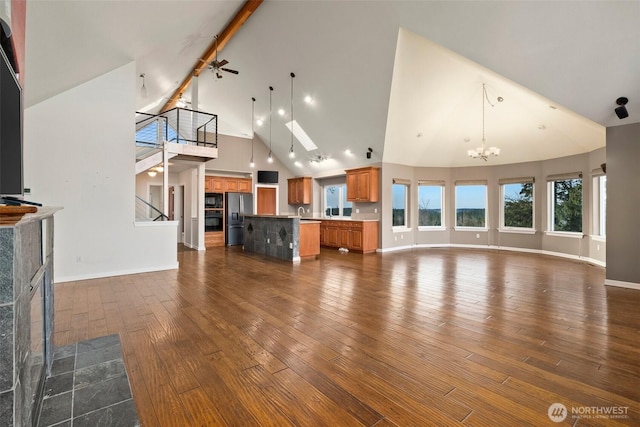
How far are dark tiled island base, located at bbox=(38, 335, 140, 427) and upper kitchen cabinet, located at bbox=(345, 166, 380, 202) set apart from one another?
6.89 metres

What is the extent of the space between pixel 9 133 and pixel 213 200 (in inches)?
315

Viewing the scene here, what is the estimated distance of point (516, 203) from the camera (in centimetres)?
859

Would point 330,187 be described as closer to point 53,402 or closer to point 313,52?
point 313,52

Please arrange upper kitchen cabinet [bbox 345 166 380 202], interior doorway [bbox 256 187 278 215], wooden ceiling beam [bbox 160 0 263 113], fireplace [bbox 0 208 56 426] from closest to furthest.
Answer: fireplace [bbox 0 208 56 426]
wooden ceiling beam [bbox 160 0 263 113]
upper kitchen cabinet [bbox 345 166 380 202]
interior doorway [bbox 256 187 278 215]

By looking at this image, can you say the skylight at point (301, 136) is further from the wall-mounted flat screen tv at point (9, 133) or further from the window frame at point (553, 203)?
the wall-mounted flat screen tv at point (9, 133)

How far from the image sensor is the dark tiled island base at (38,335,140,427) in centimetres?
175

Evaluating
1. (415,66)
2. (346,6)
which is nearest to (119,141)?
(346,6)

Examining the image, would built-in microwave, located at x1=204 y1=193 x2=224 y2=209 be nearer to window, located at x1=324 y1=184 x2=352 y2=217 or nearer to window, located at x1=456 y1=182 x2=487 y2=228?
window, located at x1=324 y1=184 x2=352 y2=217

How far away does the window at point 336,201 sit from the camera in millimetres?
10227

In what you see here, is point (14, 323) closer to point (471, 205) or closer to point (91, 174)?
point (91, 174)

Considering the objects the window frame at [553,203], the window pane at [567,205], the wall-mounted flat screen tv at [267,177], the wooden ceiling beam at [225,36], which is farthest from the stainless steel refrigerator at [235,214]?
the window pane at [567,205]

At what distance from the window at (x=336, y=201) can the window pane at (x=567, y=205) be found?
5.64 m

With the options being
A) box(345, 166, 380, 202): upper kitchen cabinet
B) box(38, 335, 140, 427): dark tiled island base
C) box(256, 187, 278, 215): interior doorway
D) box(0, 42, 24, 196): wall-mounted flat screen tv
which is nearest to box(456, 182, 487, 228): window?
box(345, 166, 380, 202): upper kitchen cabinet

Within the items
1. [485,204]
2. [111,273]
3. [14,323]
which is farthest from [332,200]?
[14,323]
